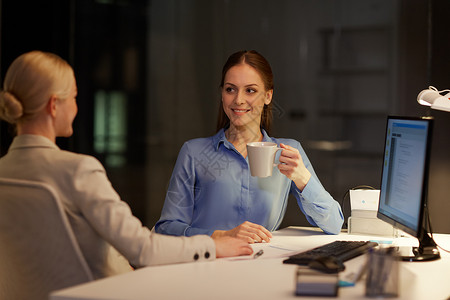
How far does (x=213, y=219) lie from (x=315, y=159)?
1.65 metres

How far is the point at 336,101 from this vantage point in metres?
4.20

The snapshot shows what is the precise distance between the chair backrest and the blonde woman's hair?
21 cm

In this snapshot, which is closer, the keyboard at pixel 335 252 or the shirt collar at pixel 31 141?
the shirt collar at pixel 31 141

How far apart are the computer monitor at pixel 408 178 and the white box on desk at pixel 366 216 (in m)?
0.26

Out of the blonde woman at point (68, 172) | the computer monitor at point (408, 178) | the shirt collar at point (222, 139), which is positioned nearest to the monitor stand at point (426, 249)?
the computer monitor at point (408, 178)

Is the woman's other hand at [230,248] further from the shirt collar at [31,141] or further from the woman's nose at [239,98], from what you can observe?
the woman's nose at [239,98]

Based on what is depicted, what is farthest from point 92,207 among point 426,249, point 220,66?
point 220,66

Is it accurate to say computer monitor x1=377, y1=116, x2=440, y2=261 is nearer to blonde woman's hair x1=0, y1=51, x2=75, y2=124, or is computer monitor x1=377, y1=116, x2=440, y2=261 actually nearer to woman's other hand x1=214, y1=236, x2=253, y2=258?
woman's other hand x1=214, y1=236, x2=253, y2=258

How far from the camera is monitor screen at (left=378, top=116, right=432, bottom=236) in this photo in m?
1.85

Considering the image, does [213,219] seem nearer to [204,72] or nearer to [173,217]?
[173,217]

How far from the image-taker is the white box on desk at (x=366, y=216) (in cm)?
257

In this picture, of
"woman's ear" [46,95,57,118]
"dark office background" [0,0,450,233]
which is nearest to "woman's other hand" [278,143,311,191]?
"woman's ear" [46,95,57,118]

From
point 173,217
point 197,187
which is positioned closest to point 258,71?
point 197,187

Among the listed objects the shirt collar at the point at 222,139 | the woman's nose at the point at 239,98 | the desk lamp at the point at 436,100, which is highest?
the desk lamp at the point at 436,100
